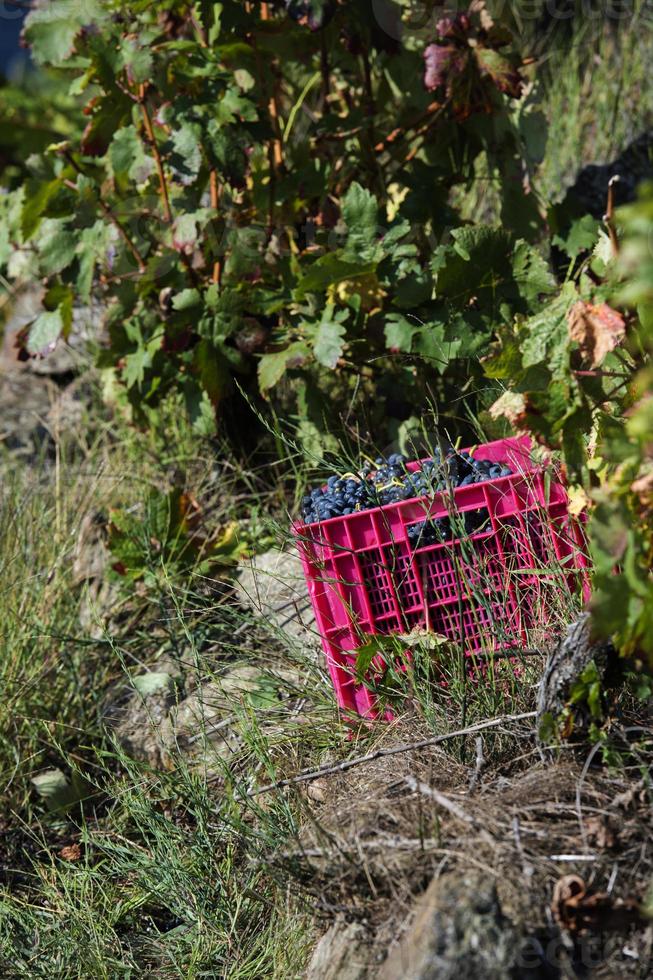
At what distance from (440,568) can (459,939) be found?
2.69ft

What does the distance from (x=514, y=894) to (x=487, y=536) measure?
2.43ft

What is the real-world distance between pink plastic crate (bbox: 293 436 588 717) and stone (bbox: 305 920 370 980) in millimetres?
516

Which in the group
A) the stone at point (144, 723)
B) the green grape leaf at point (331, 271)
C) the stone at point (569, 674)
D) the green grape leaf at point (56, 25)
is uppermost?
the green grape leaf at point (56, 25)

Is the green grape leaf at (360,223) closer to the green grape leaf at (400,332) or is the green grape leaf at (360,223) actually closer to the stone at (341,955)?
the green grape leaf at (400,332)

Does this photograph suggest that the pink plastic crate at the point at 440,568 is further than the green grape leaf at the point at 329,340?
No

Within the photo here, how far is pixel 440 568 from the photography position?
6.70 feet

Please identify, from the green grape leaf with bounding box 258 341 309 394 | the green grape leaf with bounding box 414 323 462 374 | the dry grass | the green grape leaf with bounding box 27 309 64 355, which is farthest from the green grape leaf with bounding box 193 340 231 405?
the dry grass

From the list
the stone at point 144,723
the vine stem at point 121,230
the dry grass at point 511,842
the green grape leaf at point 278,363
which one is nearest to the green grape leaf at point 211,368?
the green grape leaf at point 278,363

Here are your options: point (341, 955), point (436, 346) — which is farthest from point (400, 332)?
point (341, 955)

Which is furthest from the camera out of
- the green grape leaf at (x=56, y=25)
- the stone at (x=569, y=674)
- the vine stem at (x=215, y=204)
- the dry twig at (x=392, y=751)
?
the vine stem at (x=215, y=204)

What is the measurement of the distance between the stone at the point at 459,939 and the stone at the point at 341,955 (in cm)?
7

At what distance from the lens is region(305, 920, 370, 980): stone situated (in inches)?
59.4

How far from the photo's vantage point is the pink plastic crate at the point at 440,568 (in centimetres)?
197

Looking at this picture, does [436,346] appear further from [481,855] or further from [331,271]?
[481,855]
